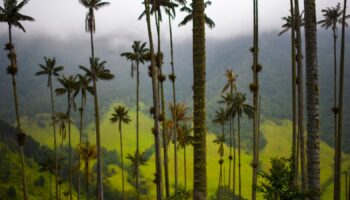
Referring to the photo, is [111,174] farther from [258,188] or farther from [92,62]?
[258,188]

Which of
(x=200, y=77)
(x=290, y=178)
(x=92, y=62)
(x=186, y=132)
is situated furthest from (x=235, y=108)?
(x=200, y=77)

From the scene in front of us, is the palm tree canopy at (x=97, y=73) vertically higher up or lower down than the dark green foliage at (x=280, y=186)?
higher up

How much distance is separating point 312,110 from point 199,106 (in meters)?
3.99

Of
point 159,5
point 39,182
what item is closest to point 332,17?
point 159,5

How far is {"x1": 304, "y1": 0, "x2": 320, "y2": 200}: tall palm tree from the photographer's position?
11066 millimetres

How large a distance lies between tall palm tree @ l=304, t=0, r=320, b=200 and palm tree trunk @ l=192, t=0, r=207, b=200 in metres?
3.74

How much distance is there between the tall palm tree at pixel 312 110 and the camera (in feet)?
36.3

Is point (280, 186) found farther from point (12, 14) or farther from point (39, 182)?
point (39, 182)

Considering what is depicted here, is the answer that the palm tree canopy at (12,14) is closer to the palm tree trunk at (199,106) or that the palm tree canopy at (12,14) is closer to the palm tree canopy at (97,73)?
the palm tree canopy at (97,73)

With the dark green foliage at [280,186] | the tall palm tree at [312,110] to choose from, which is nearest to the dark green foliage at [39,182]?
the dark green foliage at [280,186]

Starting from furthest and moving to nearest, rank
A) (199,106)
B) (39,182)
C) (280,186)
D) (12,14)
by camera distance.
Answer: (39,182), (12,14), (280,186), (199,106)

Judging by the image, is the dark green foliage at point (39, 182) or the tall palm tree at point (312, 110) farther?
the dark green foliage at point (39, 182)

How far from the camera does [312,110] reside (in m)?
11.2

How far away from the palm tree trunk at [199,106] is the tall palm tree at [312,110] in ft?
12.3
